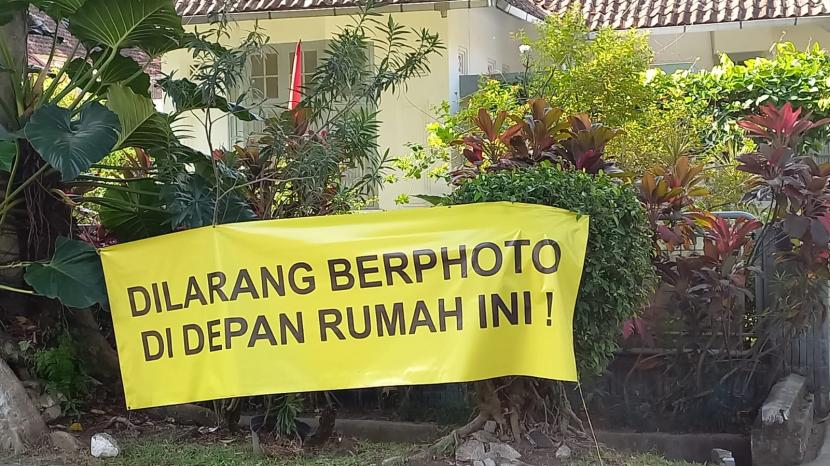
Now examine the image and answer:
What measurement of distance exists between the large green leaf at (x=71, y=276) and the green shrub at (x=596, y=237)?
7.21ft

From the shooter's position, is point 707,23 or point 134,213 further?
point 707,23

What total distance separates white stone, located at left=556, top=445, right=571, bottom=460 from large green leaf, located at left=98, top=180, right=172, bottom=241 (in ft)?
9.41

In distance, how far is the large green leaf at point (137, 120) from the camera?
545cm

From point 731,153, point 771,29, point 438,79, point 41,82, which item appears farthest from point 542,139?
point 771,29

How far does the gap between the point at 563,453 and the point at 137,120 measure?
3154 millimetres

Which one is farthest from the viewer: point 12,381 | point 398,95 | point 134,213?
point 398,95

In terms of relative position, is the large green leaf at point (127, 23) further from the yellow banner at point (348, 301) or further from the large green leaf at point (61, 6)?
the yellow banner at point (348, 301)

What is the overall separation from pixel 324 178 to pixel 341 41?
88 centimetres

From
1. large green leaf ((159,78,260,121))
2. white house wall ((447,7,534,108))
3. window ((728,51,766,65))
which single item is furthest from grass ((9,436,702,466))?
window ((728,51,766,65))

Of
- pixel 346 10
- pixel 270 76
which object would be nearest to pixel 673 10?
pixel 346 10

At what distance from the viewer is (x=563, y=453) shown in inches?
204

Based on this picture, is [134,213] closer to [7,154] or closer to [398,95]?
[7,154]

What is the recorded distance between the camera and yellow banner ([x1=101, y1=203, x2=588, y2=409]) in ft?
16.3

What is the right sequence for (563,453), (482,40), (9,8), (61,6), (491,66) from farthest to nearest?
1. (491,66)
2. (482,40)
3. (9,8)
4. (61,6)
5. (563,453)
